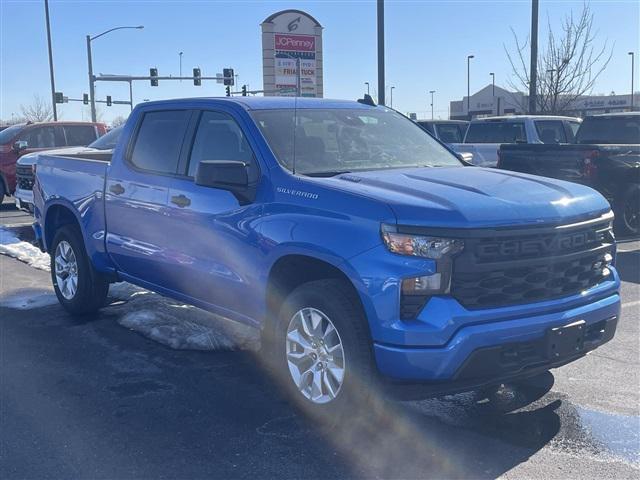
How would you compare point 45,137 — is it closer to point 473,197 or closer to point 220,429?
point 220,429

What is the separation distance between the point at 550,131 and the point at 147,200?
1152cm

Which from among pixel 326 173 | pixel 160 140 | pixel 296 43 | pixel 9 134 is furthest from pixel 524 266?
pixel 296 43

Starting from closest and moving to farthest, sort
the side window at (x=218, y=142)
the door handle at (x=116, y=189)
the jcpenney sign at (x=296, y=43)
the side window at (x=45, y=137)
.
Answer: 1. the side window at (x=218, y=142)
2. the door handle at (x=116, y=189)
3. the side window at (x=45, y=137)
4. the jcpenney sign at (x=296, y=43)

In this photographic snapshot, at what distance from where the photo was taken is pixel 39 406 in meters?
4.73

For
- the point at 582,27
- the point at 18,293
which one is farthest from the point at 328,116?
the point at 582,27

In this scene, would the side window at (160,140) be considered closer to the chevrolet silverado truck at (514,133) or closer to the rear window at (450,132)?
the chevrolet silverado truck at (514,133)

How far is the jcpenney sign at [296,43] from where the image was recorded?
986 inches

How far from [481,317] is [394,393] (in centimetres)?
66

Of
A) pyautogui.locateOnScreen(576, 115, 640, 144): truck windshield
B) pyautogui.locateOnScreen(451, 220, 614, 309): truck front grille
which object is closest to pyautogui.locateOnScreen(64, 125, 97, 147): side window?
pyautogui.locateOnScreen(576, 115, 640, 144): truck windshield

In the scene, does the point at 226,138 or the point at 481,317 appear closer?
the point at 481,317

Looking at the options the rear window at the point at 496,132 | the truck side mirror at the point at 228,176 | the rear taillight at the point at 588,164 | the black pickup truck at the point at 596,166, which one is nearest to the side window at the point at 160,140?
the truck side mirror at the point at 228,176

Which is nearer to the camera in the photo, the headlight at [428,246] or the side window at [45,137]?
the headlight at [428,246]

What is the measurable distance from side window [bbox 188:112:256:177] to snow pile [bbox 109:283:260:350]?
145cm

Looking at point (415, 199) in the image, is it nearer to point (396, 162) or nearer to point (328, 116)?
point (396, 162)
